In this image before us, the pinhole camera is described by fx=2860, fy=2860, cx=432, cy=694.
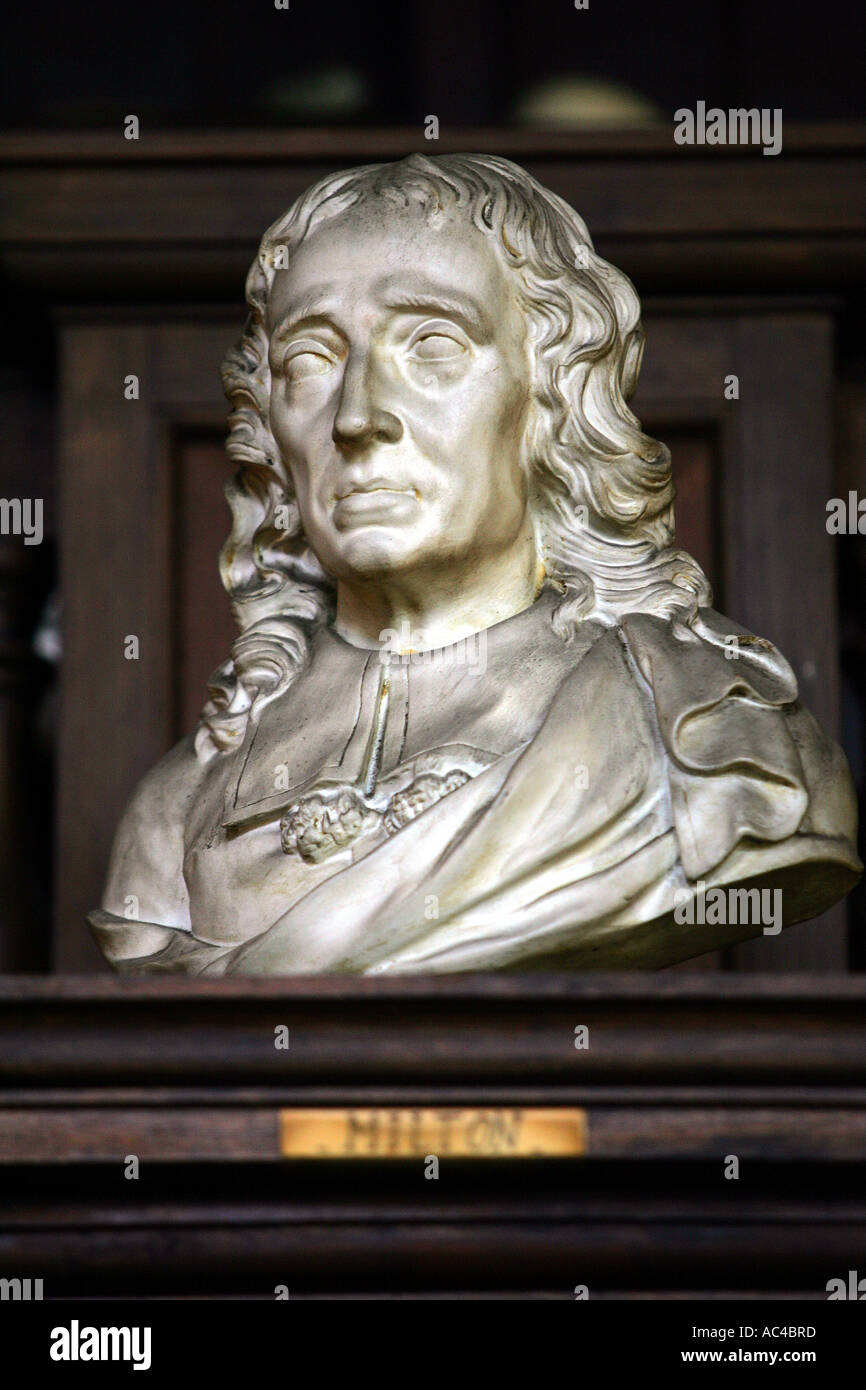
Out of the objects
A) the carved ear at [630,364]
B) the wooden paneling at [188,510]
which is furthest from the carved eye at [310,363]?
the wooden paneling at [188,510]

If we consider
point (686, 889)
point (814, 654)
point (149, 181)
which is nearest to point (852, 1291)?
point (686, 889)

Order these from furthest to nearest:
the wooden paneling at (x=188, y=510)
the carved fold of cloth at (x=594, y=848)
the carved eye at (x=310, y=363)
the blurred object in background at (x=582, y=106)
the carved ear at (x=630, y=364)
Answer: the blurred object in background at (x=582, y=106)
the wooden paneling at (x=188, y=510)
the carved ear at (x=630, y=364)
the carved eye at (x=310, y=363)
the carved fold of cloth at (x=594, y=848)

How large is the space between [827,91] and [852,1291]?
86.3 inches

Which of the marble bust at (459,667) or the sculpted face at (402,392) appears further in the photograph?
the sculpted face at (402,392)

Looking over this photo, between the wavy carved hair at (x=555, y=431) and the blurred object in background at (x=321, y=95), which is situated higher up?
the blurred object in background at (x=321, y=95)

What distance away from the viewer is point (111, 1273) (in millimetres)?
2742

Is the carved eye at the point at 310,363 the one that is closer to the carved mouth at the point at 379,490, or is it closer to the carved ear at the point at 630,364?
the carved mouth at the point at 379,490

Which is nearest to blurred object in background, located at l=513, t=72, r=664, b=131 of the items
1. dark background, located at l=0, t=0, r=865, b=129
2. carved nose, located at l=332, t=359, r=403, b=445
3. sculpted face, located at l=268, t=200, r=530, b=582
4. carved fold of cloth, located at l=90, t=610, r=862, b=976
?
dark background, located at l=0, t=0, r=865, b=129

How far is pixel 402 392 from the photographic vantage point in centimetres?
323

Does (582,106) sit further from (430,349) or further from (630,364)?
(430,349)

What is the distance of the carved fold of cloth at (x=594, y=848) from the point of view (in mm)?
2992

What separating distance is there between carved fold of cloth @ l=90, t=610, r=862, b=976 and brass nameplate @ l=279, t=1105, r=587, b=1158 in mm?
274

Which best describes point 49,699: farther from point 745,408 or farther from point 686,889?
point 686,889

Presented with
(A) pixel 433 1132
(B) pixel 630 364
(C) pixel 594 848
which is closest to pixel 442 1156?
(A) pixel 433 1132
